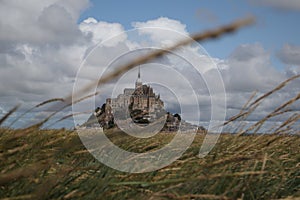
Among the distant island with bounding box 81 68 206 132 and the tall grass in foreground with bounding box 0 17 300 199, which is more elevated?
the distant island with bounding box 81 68 206 132

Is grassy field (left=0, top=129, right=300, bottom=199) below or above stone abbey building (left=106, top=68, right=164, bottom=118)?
below

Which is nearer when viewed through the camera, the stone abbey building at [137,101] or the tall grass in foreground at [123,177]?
Answer: the tall grass in foreground at [123,177]

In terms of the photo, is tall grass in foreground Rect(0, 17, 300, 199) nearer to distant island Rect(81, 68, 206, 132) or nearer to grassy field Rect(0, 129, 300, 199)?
grassy field Rect(0, 129, 300, 199)

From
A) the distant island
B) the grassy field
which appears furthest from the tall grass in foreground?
the distant island

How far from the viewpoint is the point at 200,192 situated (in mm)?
2883


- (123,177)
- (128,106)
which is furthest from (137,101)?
(123,177)

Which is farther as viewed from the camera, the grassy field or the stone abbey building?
the stone abbey building

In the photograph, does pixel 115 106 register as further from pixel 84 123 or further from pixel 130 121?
pixel 84 123

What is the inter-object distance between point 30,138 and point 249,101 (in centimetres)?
209

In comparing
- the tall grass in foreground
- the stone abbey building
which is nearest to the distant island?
the stone abbey building

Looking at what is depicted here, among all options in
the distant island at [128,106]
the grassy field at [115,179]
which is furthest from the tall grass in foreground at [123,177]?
the distant island at [128,106]

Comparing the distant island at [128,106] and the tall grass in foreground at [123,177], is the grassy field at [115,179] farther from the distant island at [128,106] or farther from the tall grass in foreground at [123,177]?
the distant island at [128,106]

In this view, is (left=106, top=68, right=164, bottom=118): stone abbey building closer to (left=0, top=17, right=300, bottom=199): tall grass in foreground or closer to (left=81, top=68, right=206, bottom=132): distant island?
(left=81, top=68, right=206, bottom=132): distant island

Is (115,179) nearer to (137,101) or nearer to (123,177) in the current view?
(123,177)
